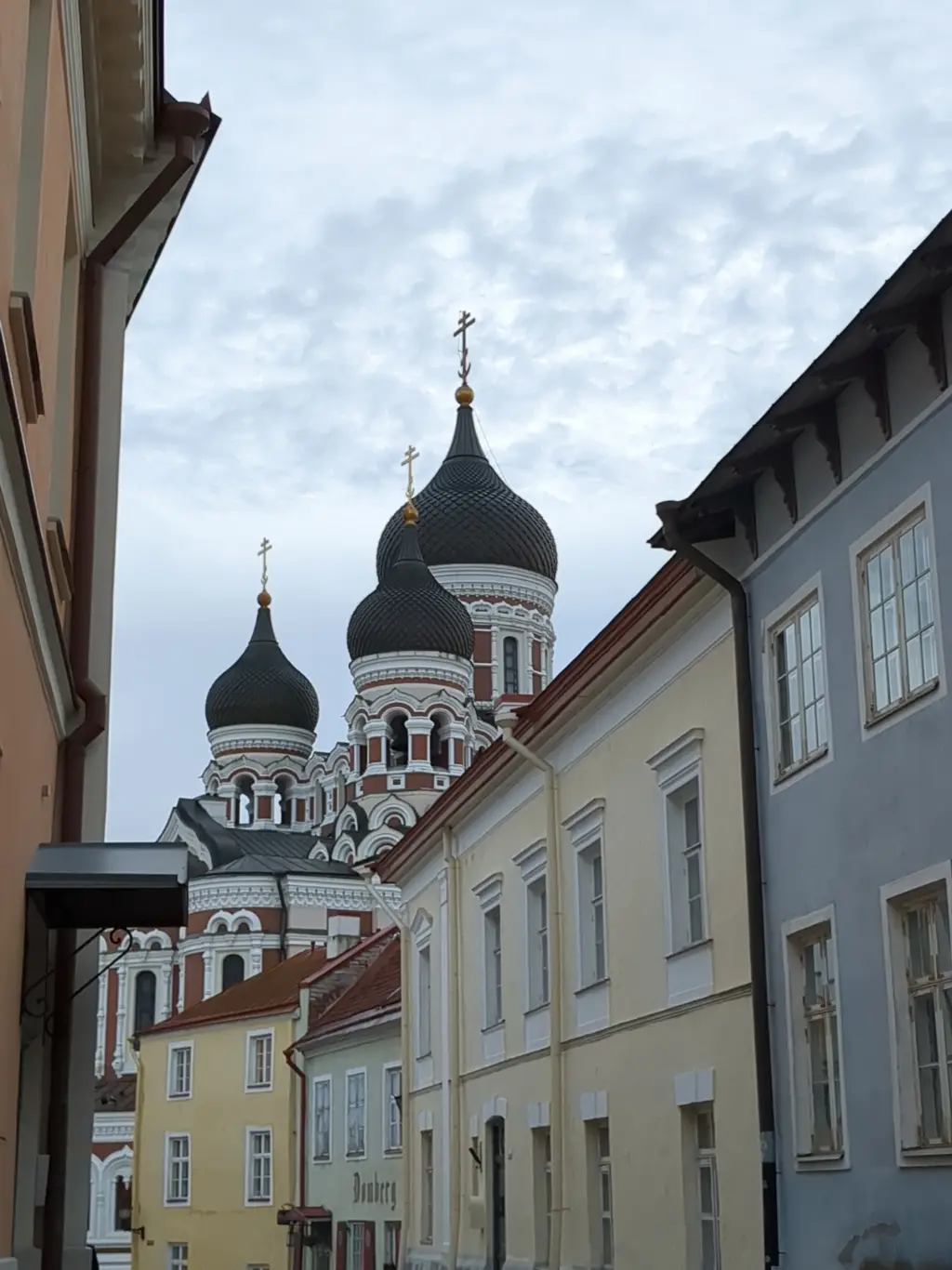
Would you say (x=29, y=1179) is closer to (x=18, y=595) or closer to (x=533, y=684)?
(x=18, y=595)

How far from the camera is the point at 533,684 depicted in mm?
66062

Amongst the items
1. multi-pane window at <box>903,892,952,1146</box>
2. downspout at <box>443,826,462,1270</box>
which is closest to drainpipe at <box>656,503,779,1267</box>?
multi-pane window at <box>903,892,952,1146</box>

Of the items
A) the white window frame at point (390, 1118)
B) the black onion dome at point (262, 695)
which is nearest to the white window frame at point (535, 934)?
the white window frame at point (390, 1118)

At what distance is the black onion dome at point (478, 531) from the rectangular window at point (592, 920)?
50.3 metres

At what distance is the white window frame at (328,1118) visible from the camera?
1221 inches

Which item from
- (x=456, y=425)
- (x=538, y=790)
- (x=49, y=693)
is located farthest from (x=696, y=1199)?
(x=456, y=425)

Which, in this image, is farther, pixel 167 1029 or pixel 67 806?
pixel 167 1029

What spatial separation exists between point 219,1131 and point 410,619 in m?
27.8

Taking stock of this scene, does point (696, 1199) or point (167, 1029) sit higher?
point (167, 1029)

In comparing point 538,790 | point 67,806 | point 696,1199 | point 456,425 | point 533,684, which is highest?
point 456,425

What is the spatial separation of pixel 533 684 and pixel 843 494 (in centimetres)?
5457

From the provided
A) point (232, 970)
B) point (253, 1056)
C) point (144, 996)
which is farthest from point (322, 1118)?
point (144, 996)

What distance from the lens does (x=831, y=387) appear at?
36.3ft

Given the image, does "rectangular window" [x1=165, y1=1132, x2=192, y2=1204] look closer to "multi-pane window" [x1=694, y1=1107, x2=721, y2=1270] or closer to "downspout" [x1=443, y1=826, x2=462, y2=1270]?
"downspout" [x1=443, y1=826, x2=462, y2=1270]
